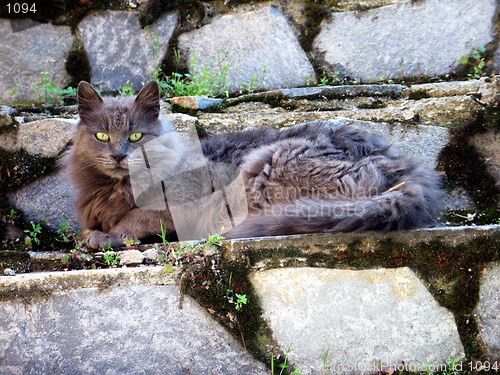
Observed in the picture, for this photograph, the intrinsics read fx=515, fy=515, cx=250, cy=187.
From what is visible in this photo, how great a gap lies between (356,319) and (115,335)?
1.02m

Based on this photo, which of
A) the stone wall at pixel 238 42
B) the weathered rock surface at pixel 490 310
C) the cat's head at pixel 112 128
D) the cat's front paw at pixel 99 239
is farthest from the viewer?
the stone wall at pixel 238 42

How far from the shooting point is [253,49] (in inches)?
173

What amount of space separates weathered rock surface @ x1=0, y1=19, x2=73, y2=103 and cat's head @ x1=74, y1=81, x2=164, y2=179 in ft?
4.39

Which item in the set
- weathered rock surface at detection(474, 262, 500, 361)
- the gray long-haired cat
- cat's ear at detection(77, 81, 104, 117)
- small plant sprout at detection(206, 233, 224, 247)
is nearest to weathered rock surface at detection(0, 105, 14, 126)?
the gray long-haired cat

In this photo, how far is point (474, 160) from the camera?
336cm

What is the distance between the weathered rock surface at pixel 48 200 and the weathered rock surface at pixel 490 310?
8.53 ft

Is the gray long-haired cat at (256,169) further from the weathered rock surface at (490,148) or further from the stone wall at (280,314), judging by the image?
the weathered rock surface at (490,148)

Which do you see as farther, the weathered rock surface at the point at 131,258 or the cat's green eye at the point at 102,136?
the cat's green eye at the point at 102,136

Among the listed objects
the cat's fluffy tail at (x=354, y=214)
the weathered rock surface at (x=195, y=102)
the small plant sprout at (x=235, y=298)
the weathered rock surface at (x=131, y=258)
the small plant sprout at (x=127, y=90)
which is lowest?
the small plant sprout at (x=235, y=298)

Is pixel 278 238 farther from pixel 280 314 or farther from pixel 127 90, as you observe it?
pixel 127 90

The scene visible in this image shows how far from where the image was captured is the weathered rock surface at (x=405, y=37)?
4090 millimetres

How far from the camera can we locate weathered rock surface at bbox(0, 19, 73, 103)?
14.1ft

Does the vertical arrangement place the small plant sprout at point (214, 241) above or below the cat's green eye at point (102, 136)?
below

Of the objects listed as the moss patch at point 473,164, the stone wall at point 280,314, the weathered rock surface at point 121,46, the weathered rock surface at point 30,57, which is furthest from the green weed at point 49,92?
the moss patch at point 473,164
